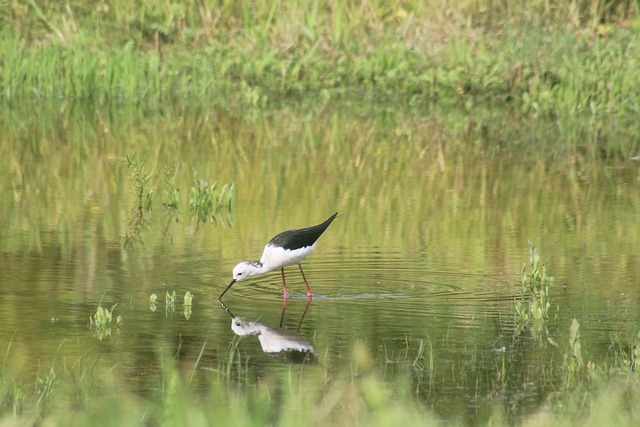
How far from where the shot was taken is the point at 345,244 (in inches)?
407

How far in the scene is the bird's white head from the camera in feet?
27.9

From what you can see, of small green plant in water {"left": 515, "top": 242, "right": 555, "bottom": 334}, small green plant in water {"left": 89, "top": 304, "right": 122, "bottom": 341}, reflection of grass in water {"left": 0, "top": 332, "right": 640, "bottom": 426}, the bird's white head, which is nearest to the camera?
reflection of grass in water {"left": 0, "top": 332, "right": 640, "bottom": 426}

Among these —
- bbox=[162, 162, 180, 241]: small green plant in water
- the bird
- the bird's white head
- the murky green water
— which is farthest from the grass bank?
the bird's white head

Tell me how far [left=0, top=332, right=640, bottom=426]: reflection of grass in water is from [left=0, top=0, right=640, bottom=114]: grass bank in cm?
1263

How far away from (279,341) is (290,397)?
1.34 m

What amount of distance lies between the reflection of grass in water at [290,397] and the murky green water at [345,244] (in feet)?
0.24

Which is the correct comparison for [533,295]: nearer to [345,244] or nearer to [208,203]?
[345,244]

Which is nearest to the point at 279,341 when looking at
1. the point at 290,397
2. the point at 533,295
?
the point at 290,397

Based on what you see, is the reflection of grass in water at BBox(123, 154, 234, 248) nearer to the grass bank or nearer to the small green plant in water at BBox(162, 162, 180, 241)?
the small green plant in water at BBox(162, 162, 180, 241)

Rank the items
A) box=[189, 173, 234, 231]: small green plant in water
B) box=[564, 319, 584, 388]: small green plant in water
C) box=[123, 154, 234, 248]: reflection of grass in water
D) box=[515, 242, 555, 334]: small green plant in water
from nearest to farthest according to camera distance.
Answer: box=[564, 319, 584, 388]: small green plant in water → box=[515, 242, 555, 334]: small green plant in water → box=[123, 154, 234, 248]: reflection of grass in water → box=[189, 173, 234, 231]: small green plant in water

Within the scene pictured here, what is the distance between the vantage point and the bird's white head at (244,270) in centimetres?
849

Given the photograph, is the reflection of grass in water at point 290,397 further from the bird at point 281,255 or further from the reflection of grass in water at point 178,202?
the reflection of grass in water at point 178,202

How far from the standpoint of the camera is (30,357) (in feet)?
23.0

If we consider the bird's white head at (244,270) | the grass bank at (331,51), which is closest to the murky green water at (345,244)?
the bird's white head at (244,270)
